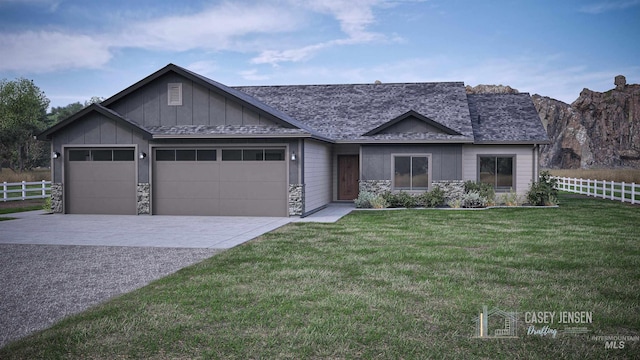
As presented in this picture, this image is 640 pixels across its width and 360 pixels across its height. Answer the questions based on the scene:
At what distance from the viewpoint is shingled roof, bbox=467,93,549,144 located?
2100cm

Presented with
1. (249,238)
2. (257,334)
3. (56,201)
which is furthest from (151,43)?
(257,334)

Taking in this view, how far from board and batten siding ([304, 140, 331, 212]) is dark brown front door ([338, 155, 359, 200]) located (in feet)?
2.70

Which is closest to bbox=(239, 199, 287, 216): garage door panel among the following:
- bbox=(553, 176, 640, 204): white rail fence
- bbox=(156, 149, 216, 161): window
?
bbox=(156, 149, 216, 161): window

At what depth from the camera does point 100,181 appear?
1775 cm

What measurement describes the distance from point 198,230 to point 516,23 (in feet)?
114

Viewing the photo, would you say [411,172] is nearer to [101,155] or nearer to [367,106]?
[367,106]

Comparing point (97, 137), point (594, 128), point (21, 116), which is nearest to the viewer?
point (97, 137)

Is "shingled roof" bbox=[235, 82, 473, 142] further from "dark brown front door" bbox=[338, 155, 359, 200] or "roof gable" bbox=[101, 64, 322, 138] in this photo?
"roof gable" bbox=[101, 64, 322, 138]

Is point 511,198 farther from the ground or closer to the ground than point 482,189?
closer to the ground

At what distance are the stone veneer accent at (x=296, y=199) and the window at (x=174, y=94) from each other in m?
4.91

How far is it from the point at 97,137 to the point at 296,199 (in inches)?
285

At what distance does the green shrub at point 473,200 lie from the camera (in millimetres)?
19656

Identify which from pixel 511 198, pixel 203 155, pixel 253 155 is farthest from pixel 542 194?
pixel 203 155

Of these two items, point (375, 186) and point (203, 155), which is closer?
point (203, 155)
